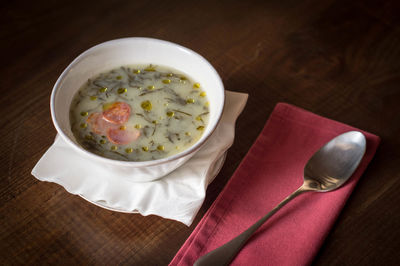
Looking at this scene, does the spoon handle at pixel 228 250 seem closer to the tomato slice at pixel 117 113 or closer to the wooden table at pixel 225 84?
the wooden table at pixel 225 84

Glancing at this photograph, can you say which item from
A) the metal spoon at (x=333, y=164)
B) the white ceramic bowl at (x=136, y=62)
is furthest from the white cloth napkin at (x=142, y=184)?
the metal spoon at (x=333, y=164)

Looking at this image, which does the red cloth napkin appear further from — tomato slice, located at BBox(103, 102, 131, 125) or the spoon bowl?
tomato slice, located at BBox(103, 102, 131, 125)

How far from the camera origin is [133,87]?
1.37 metres

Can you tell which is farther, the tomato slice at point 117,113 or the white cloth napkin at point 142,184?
the tomato slice at point 117,113

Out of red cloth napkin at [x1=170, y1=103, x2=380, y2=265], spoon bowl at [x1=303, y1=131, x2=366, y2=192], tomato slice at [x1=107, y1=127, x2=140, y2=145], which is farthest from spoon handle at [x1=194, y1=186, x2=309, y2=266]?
tomato slice at [x1=107, y1=127, x2=140, y2=145]

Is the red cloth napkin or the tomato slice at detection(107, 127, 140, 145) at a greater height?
the tomato slice at detection(107, 127, 140, 145)

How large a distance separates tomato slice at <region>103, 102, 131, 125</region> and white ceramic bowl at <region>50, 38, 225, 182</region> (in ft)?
0.38

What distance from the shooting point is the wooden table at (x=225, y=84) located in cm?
119

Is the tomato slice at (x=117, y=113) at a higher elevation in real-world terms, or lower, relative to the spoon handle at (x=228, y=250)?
higher

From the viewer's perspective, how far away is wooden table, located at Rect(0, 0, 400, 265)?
119 centimetres

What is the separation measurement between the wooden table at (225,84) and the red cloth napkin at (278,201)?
0.04m

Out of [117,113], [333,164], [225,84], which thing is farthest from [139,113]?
[333,164]

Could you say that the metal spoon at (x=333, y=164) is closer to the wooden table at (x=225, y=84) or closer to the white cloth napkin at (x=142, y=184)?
the wooden table at (x=225, y=84)

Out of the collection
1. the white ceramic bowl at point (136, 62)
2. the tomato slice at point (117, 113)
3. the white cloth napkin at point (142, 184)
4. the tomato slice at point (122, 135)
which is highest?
the white ceramic bowl at point (136, 62)
